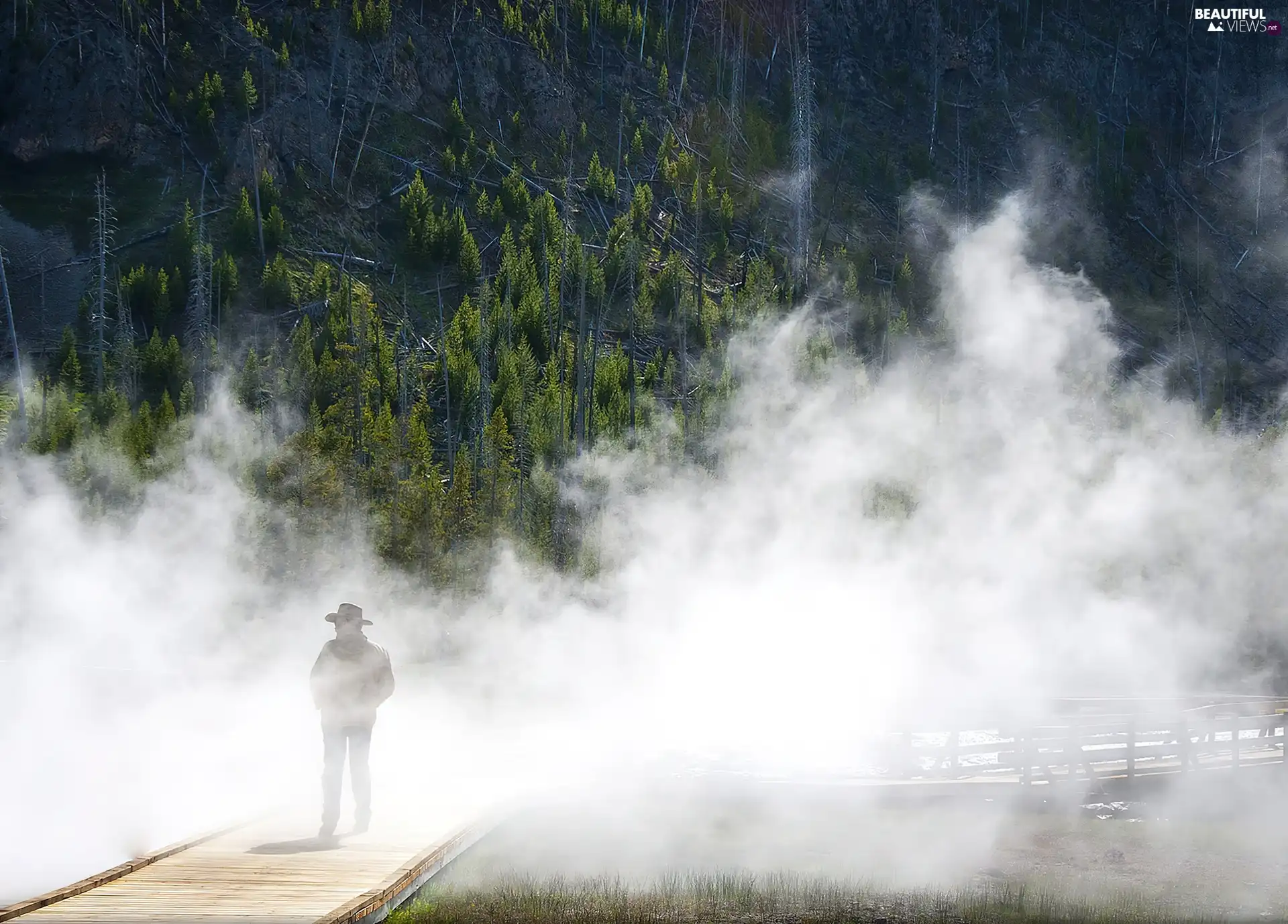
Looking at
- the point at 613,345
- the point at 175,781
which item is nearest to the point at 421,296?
the point at 613,345

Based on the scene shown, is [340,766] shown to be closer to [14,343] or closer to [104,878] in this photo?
[104,878]

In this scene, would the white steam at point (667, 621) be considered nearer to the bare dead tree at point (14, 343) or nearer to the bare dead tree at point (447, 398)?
the bare dead tree at point (447, 398)

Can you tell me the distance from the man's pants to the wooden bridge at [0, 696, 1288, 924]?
0.21 meters

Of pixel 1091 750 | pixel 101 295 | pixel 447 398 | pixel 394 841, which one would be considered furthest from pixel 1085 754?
pixel 101 295

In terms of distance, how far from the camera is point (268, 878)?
24.3ft

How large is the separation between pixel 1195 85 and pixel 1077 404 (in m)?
48.8

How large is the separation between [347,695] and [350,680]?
0.35 ft

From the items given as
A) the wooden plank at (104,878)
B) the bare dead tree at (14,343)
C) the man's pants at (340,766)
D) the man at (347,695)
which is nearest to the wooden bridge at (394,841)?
the wooden plank at (104,878)

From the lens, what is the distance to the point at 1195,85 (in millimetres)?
77312

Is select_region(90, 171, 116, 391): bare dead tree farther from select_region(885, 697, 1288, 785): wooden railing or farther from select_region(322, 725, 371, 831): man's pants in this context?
select_region(322, 725, 371, 831): man's pants

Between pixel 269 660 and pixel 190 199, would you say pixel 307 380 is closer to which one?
pixel 190 199

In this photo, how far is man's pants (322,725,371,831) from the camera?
8.55 meters

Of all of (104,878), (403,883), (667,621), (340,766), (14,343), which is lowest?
(403,883)

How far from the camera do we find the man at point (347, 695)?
8.35 meters
